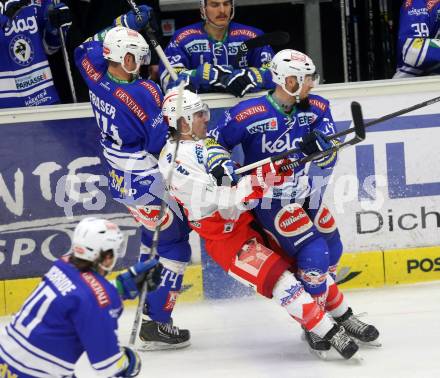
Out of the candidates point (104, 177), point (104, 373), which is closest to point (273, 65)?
point (104, 177)

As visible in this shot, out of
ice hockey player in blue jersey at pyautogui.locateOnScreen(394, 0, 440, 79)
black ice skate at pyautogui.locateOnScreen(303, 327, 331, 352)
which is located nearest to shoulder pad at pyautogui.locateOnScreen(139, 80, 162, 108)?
black ice skate at pyautogui.locateOnScreen(303, 327, 331, 352)

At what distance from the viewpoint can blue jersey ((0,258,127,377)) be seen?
4.05 meters

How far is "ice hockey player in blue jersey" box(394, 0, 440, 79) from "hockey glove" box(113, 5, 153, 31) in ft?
4.39

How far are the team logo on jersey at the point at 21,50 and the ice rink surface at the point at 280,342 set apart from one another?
4.26ft

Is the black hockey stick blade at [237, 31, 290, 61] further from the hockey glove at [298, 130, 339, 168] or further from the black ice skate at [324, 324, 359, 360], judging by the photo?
the black ice skate at [324, 324, 359, 360]

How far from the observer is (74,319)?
405cm

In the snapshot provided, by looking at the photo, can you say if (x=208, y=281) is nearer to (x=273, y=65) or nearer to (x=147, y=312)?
(x=147, y=312)

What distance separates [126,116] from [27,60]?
913mm


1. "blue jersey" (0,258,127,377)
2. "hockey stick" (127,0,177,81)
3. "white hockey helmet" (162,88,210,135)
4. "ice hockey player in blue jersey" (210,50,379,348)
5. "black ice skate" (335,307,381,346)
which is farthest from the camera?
"hockey stick" (127,0,177,81)

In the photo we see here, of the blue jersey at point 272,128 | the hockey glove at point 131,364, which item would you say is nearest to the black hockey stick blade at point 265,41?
the blue jersey at point 272,128

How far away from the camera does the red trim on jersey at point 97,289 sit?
4.07 m

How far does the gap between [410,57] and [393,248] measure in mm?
983

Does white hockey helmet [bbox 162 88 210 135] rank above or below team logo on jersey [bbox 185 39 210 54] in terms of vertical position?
below

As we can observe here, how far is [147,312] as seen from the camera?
18.5 ft
